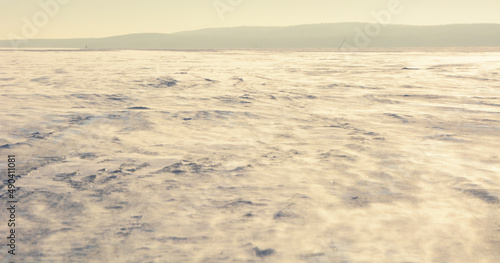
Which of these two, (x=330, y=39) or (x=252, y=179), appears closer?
(x=252, y=179)

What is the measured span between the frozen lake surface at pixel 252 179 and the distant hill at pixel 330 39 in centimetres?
3407

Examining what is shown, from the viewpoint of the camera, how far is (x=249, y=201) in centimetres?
238

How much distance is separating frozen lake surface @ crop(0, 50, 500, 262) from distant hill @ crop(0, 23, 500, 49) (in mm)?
34071

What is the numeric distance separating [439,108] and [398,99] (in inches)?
30.5

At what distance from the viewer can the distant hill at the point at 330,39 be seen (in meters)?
52.8

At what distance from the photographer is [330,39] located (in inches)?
2415

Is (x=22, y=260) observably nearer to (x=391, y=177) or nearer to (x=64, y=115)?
(x=391, y=177)

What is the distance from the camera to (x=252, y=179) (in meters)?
2.73

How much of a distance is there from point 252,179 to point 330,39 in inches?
2411

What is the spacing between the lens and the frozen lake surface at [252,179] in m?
1.90

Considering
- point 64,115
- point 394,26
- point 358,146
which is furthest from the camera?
point 394,26

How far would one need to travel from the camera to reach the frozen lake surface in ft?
6.23

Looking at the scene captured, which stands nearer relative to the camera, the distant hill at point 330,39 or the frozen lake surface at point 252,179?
the frozen lake surface at point 252,179

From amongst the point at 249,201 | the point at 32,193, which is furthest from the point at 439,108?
the point at 32,193
